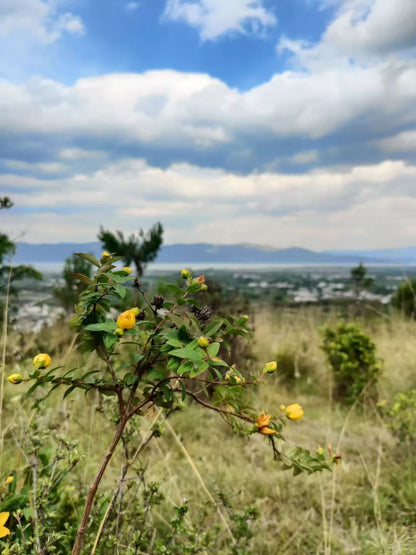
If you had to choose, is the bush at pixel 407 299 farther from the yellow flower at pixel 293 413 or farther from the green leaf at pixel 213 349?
the green leaf at pixel 213 349

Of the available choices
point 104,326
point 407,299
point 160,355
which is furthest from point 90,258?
point 407,299

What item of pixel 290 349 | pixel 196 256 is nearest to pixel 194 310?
pixel 290 349

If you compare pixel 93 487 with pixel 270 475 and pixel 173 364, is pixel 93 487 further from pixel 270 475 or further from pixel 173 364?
pixel 270 475

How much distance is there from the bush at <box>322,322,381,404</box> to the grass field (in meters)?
0.16

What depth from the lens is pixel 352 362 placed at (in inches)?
191

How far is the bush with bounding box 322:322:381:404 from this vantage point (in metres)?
4.75

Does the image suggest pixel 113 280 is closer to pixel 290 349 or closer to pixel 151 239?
pixel 290 349

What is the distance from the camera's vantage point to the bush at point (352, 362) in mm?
4746

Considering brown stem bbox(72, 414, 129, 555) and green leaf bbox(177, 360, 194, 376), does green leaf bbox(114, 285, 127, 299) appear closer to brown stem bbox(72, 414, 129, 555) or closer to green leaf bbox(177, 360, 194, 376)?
green leaf bbox(177, 360, 194, 376)

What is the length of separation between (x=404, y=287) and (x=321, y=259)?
14553 centimetres

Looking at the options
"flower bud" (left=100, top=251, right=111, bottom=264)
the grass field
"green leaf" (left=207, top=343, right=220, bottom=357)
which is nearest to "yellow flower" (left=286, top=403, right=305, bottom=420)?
"green leaf" (left=207, top=343, right=220, bottom=357)

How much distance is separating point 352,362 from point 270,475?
2279 mm

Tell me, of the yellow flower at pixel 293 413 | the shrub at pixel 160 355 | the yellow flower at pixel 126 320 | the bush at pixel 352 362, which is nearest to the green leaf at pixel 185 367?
the shrub at pixel 160 355

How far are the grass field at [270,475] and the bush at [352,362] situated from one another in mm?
159
